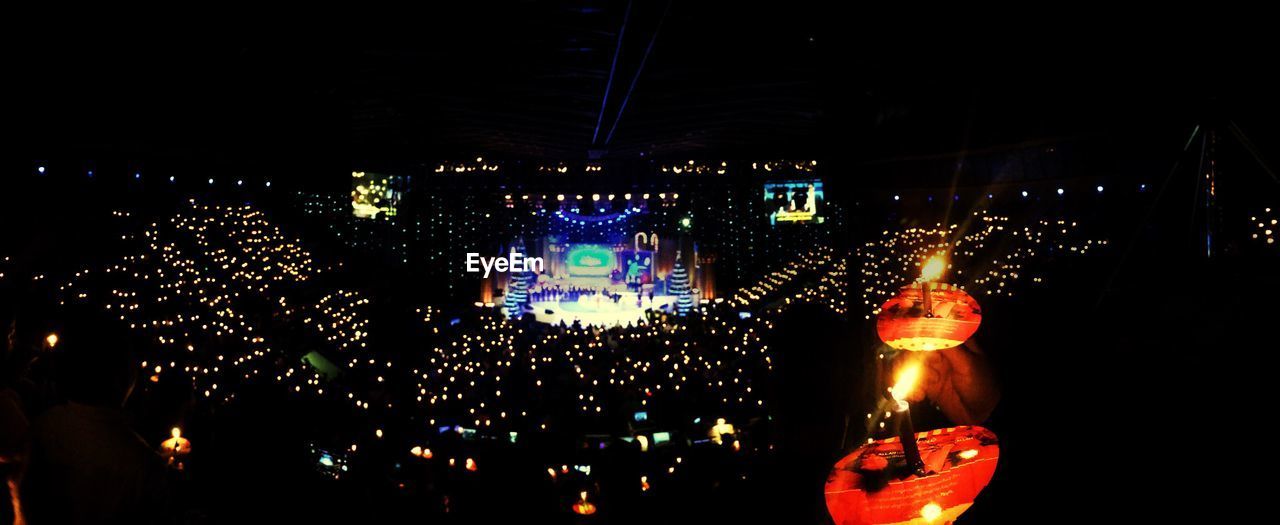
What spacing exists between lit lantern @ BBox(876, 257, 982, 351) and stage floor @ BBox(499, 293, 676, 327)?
25.1 feet

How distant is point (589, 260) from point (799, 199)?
13.2 ft

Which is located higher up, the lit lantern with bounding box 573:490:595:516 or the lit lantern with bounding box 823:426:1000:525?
the lit lantern with bounding box 823:426:1000:525

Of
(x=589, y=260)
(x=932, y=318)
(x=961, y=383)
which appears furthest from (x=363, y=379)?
(x=932, y=318)

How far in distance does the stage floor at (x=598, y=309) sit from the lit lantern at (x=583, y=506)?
5582 millimetres

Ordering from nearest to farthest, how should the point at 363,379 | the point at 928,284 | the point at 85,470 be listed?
the point at 928,284 < the point at 85,470 < the point at 363,379

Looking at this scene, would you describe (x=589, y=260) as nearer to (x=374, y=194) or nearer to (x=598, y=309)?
(x=598, y=309)

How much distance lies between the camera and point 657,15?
138cm

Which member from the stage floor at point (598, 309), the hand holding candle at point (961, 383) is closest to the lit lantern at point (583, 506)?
the hand holding candle at point (961, 383)

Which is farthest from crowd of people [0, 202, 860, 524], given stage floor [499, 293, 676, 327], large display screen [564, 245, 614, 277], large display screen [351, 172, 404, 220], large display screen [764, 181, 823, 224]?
large display screen [564, 245, 614, 277]

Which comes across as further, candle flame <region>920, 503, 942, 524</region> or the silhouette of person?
the silhouette of person

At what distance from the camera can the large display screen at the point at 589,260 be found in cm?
1087

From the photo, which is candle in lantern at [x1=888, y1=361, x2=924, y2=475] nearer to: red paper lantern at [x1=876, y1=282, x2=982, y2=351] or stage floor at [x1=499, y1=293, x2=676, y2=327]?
red paper lantern at [x1=876, y1=282, x2=982, y2=351]

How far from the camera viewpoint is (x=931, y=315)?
2309 mm

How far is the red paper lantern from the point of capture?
232cm
